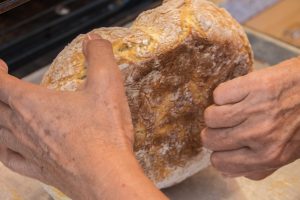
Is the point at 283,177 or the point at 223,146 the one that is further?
the point at 283,177

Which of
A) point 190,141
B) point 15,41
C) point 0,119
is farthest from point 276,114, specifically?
point 15,41

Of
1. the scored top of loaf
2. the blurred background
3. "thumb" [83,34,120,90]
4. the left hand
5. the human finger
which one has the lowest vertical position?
the blurred background

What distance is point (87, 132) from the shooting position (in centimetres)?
74

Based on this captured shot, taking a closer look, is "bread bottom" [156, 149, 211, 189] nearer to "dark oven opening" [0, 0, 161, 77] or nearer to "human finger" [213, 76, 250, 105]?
"human finger" [213, 76, 250, 105]

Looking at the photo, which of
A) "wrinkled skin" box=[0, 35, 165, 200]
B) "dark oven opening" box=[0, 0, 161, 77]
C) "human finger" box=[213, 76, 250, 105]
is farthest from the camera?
"dark oven opening" box=[0, 0, 161, 77]

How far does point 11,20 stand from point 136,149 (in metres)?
0.63

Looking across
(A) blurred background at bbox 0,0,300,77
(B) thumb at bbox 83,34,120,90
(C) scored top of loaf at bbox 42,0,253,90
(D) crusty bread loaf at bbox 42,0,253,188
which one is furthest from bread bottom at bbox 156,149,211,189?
(A) blurred background at bbox 0,0,300,77

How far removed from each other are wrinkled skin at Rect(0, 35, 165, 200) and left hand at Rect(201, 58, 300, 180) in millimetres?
204

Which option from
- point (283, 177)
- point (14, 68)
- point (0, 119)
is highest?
point (0, 119)

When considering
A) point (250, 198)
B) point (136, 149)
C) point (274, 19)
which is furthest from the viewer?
point (274, 19)

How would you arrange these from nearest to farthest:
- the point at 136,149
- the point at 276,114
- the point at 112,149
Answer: the point at 112,149 → the point at 276,114 → the point at 136,149

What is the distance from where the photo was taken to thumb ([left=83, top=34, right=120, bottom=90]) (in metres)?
0.76

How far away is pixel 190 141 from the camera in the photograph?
1.09m

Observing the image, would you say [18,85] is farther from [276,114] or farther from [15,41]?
[15,41]
